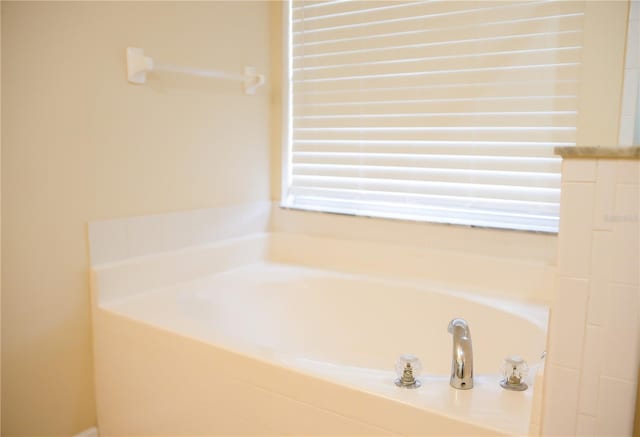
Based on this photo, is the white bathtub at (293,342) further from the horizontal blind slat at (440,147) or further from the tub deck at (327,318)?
the horizontal blind slat at (440,147)

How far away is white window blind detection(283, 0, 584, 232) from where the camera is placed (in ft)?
6.01

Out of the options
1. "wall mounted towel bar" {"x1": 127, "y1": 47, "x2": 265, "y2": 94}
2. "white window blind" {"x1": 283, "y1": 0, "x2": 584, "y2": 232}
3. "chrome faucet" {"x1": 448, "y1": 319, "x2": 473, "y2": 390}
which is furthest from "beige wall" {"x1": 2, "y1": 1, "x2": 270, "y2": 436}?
"chrome faucet" {"x1": 448, "y1": 319, "x2": 473, "y2": 390}

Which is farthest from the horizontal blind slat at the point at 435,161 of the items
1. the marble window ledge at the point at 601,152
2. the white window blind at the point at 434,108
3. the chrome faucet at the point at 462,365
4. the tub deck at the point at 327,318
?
the marble window ledge at the point at 601,152

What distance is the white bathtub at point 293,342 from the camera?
1150 mm

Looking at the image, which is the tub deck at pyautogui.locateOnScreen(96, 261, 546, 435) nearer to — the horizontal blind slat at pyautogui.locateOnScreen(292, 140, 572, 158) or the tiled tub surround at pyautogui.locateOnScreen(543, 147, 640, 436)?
the tiled tub surround at pyautogui.locateOnScreen(543, 147, 640, 436)

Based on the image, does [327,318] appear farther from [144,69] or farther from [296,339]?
[144,69]

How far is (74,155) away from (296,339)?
111cm

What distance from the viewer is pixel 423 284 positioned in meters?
2.03

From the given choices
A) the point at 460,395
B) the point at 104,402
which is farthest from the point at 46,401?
the point at 460,395

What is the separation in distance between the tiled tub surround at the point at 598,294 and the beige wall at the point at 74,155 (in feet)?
4.73

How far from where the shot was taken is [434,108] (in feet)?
6.73

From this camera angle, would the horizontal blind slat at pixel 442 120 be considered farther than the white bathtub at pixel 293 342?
Yes

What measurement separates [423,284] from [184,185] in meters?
1.02

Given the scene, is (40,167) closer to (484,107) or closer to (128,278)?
(128,278)
